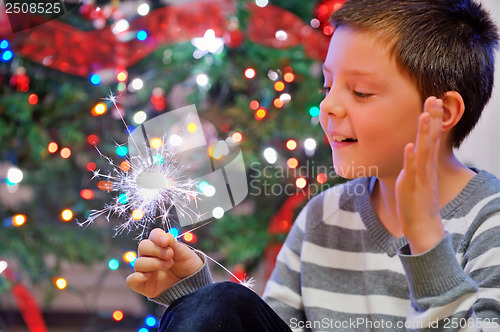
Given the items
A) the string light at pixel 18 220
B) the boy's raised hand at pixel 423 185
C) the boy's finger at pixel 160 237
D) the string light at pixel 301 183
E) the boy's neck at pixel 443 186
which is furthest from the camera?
the string light at pixel 18 220

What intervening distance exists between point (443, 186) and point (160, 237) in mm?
450

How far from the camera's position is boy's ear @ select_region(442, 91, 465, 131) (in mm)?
835

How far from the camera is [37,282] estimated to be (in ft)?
5.00

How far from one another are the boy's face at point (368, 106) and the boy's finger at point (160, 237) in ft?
0.89

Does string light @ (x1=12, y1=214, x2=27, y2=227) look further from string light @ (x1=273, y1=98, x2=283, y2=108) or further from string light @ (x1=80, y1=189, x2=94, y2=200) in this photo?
string light @ (x1=273, y1=98, x2=283, y2=108)

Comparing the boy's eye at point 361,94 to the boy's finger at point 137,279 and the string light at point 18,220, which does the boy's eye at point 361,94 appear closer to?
the boy's finger at point 137,279

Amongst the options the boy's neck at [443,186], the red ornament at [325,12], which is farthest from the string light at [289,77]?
the boy's neck at [443,186]

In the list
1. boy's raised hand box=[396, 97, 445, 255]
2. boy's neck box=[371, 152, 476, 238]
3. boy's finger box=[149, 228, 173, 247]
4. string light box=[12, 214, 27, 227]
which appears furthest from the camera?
string light box=[12, 214, 27, 227]

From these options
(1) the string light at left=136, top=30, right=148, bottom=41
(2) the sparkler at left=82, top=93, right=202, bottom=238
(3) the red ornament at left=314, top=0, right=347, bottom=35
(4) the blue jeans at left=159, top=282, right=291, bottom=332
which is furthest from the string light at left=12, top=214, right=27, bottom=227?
(3) the red ornament at left=314, top=0, right=347, bottom=35

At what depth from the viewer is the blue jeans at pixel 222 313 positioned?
717 mm

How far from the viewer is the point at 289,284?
3.23 feet

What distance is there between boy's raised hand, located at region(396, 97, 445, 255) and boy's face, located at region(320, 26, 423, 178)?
0.14 meters

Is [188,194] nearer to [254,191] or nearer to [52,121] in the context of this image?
[254,191]

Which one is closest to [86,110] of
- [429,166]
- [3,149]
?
[3,149]
